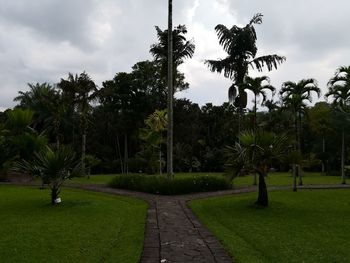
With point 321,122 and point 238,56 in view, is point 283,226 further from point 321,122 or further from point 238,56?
point 321,122

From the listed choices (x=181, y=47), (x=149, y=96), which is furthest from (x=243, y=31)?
(x=149, y=96)

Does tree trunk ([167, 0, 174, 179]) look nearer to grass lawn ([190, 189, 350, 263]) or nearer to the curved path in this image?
grass lawn ([190, 189, 350, 263])

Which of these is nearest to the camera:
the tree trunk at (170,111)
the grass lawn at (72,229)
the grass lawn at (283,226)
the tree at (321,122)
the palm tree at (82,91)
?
the grass lawn at (72,229)

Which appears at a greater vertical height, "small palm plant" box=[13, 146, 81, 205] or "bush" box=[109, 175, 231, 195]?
"small palm plant" box=[13, 146, 81, 205]

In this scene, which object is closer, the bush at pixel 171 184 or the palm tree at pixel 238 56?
the bush at pixel 171 184

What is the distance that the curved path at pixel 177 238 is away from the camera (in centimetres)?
710

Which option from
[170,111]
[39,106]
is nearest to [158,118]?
[170,111]

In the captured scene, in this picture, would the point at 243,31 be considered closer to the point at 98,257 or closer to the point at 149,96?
the point at 149,96

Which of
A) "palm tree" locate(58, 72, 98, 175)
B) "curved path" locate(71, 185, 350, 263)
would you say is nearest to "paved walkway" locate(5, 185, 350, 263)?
"curved path" locate(71, 185, 350, 263)

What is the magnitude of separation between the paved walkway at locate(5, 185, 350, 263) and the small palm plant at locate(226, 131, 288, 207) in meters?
2.17

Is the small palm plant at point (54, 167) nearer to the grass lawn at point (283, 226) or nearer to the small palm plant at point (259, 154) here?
the grass lawn at point (283, 226)

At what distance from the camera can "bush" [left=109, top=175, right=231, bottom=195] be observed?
17.6 metres

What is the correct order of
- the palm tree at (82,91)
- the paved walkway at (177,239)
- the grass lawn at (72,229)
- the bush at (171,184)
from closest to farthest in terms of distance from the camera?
the paved walkway at (177,239) < the grass lawn at (72,229) < the bush at (171,184) < the palm tree at (82,91)

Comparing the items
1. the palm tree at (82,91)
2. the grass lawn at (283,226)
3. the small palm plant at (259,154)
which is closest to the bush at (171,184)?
the grass lawn at (283,226)
